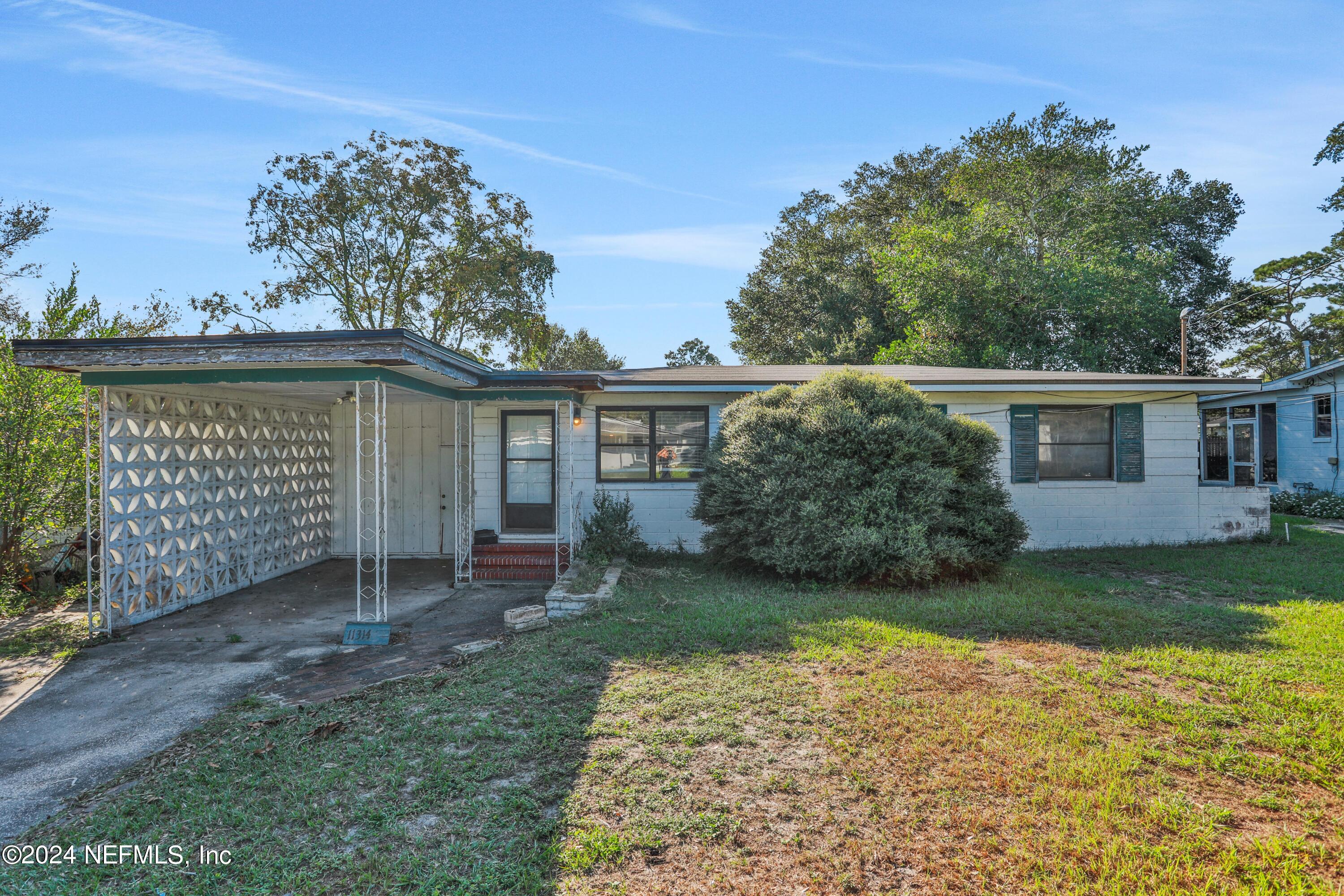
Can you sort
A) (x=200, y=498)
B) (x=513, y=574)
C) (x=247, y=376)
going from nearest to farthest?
(x=247, y=376), (x=200, y=498), (x=513, y=574)

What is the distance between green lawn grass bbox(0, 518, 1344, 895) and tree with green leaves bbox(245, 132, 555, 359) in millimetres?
19091

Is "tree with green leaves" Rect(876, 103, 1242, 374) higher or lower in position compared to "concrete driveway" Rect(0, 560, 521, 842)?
higher

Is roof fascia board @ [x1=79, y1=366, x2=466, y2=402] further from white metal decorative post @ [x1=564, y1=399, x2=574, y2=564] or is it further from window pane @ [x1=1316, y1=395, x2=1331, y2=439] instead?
window pane @ [x1=1316, y1=395, x2=1331, y2=439]

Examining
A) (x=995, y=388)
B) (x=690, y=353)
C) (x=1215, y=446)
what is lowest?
(x=1215, y=446)

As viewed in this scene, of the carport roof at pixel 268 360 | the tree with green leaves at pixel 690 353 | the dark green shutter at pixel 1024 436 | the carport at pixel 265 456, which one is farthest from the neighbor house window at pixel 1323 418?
the tree with green leaves at pixel 690 353

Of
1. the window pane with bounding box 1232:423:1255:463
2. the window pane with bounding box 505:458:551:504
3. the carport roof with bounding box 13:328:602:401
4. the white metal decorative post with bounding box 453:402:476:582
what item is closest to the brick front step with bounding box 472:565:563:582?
the white metal decorative post with bounding box 453:402:476:582

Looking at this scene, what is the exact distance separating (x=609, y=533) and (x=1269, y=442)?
18.3 metres

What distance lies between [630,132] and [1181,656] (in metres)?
11.8

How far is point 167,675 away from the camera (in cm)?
545

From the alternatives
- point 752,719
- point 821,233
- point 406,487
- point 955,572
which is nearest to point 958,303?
point 821,233

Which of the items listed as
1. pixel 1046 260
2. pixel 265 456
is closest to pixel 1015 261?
pixel 1046 260

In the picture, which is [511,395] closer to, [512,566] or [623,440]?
[623,440]

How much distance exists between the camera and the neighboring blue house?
15148 mm

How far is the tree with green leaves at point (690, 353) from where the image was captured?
4331 cm
